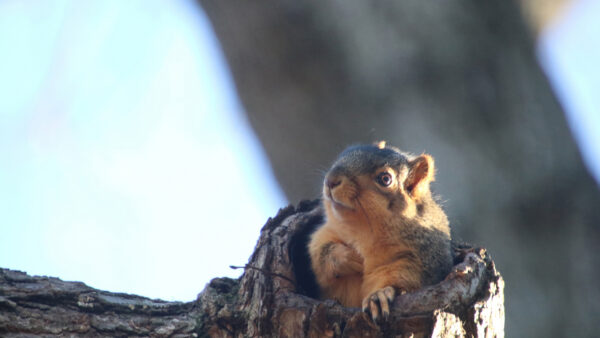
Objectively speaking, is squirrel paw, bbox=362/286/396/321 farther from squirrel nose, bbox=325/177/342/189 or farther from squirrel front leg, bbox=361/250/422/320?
squirrel nose, bbox=325/177/342/189

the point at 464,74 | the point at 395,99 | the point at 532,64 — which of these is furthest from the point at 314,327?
the point at 532,64

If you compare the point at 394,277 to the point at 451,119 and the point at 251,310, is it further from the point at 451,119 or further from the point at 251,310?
the point at 451,119

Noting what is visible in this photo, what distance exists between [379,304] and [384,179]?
68 centimetres

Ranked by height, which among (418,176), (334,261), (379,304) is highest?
(418,176)

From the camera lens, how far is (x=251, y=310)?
79.1 inches

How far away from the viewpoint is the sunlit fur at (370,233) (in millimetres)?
2324

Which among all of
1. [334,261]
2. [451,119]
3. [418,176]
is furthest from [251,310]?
[451,119]

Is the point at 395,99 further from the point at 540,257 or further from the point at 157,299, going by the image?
the point at 157,299

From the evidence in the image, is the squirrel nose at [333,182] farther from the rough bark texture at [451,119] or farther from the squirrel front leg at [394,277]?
the rough bark texture at [451,119]

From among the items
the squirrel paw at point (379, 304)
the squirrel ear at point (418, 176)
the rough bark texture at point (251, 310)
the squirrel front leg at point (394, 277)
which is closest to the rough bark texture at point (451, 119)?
the squirrel ear at point (418, 176)

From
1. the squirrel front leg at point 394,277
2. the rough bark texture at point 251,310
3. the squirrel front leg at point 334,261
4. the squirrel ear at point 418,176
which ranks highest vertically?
the squirrel ear at point 418,176

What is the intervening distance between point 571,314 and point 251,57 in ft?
6.62

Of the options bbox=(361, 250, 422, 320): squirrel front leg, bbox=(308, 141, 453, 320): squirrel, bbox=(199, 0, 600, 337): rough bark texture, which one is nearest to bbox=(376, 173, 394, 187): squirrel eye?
bbox=(308, 141, 453, 320): squirrel

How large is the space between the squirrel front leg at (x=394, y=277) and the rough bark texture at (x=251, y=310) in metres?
0.11
